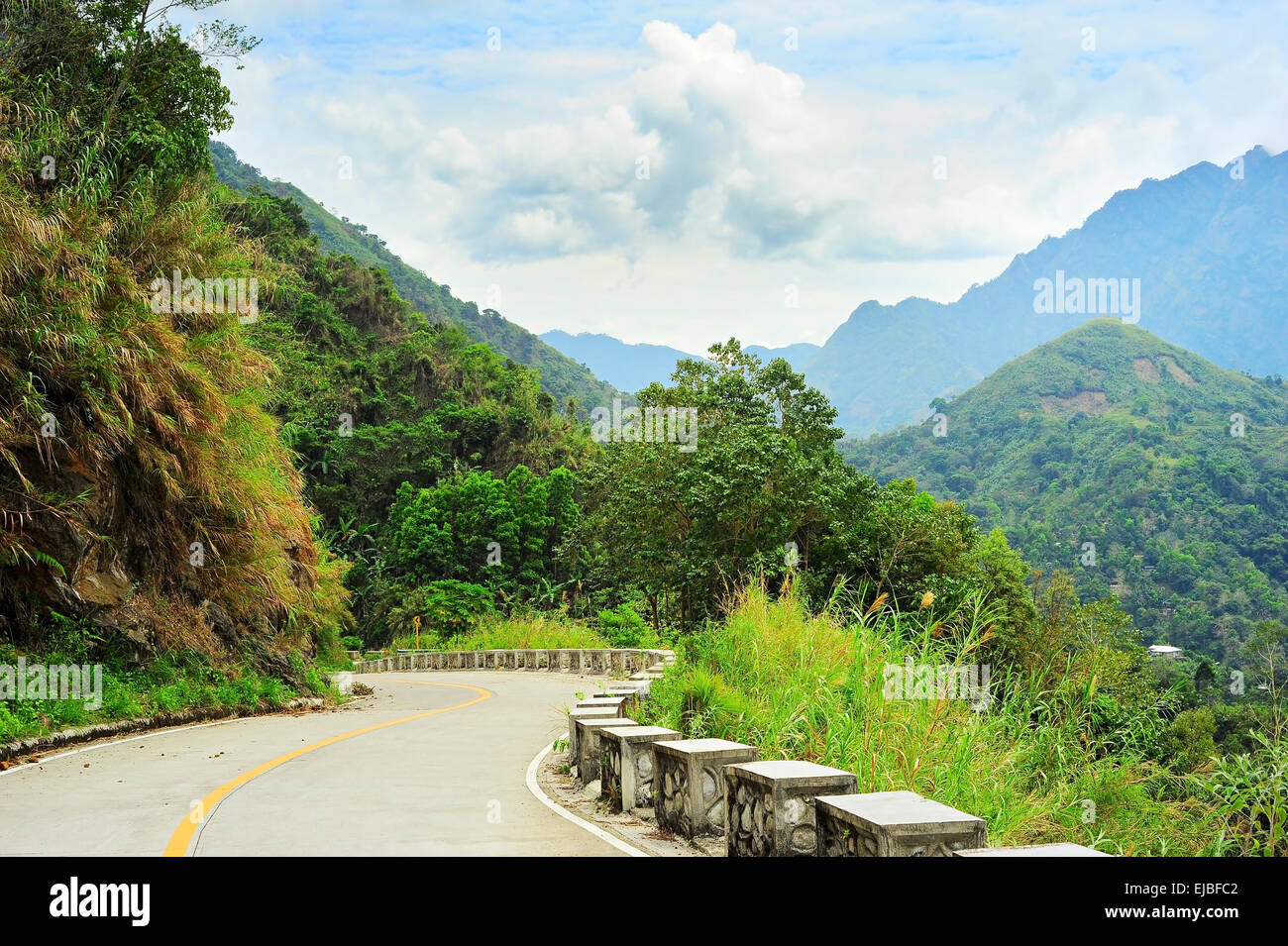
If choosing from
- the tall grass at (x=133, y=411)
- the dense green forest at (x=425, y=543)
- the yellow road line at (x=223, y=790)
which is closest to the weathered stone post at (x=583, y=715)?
the dense green forest at (x=425, y=543)

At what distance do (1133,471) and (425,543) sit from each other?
3274 inches

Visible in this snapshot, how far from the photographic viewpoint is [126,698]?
14.7m

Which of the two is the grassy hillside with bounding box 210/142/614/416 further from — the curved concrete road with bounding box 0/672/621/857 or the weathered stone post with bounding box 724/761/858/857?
the weathered stone post with bounding box 724/761/858/857

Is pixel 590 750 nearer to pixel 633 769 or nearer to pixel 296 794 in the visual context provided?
pixel 633 769

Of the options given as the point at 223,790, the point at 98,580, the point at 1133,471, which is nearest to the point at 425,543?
the point at 98,580

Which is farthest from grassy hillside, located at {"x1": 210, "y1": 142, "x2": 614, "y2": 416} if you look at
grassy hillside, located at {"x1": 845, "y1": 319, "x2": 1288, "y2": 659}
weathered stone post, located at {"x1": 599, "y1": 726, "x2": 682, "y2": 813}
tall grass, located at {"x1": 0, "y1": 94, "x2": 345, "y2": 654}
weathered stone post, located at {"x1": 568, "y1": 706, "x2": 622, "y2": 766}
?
weathered stone post, located at {"x1": 599, "y1": 726, "x2": 682, "y2": 813}

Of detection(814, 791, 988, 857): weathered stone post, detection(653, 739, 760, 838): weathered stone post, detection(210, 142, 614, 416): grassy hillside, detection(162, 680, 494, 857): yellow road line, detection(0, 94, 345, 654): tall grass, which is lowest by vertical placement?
detection(162, 680, 494, 857): yellow road line

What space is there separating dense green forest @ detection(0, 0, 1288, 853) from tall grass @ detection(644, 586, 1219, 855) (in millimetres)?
41

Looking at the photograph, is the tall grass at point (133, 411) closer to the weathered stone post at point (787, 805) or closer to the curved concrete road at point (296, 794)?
the curved concrete road at point (296, 794)

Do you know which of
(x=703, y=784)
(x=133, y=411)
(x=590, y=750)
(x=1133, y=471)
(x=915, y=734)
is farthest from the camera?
(x=1133, y=471)

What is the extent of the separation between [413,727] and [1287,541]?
316 feet

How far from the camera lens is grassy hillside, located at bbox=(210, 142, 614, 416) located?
119062mm

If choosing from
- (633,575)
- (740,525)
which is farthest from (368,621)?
(740,525)

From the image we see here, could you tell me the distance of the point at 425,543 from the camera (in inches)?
2275
